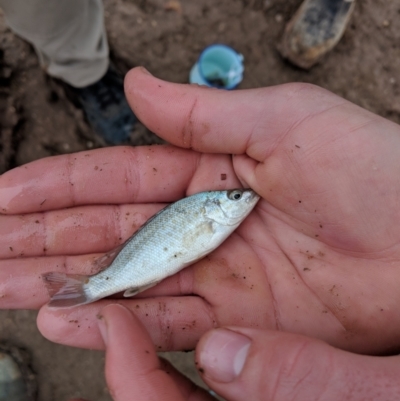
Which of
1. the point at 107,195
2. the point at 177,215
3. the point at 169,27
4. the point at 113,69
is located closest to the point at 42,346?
the point at 107,195

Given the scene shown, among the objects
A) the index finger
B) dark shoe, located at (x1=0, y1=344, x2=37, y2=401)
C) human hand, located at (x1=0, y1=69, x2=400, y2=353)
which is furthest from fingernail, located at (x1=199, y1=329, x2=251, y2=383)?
dark shoe, located at (x1=0, y1=344, x2=37, y2=401)

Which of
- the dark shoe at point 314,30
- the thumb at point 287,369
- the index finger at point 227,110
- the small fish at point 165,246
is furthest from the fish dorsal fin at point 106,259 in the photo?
the dark shoe at point 314,30

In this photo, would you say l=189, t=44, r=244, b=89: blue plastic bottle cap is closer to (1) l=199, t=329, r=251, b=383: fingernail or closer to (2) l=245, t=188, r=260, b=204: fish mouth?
(2) l=245, t=188, r=260, b=204: fish mouth

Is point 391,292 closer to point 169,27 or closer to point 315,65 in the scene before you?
point 315,65

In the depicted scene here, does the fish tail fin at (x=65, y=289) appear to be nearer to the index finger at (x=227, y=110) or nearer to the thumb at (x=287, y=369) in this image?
the thumb at (x=287, y=369)

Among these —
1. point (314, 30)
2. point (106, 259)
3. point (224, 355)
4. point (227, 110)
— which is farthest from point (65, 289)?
point (314, 30)
